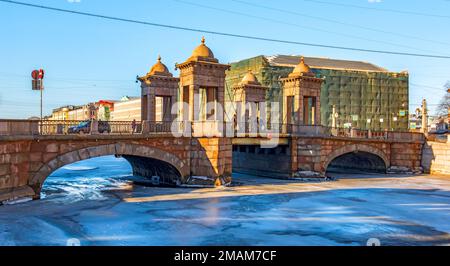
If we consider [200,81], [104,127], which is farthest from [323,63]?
[104,127]

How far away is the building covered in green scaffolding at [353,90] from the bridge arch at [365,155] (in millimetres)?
27450

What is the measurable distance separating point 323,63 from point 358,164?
35.3 m

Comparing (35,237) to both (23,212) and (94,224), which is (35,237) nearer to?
(94,224)

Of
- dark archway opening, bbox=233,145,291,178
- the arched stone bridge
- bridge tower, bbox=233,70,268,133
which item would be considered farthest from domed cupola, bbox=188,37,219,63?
bridge tower, bbox=233,70,268,133

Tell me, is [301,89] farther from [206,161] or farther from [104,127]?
[104,127]

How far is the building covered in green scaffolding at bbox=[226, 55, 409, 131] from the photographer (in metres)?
72.5

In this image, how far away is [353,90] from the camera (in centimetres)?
7425

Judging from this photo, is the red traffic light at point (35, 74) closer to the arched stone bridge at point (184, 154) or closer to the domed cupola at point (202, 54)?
the arched stone bridge at point (184, 154)

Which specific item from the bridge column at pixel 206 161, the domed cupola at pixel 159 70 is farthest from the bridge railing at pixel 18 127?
the domed cupola at pixel 159 70

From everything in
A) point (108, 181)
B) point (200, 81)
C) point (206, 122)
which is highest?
point (200, 81)

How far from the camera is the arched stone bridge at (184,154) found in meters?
22.1

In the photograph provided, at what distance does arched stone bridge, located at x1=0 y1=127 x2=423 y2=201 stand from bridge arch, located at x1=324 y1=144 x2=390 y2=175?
9 cm

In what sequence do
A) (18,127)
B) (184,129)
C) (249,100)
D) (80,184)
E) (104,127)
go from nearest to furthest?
(18,127) < (104,127) < (184,129) < (80,184) < (249,100)
